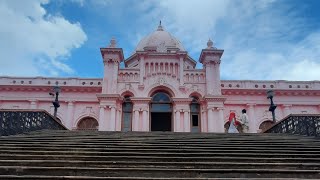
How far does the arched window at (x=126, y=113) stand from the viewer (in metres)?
21.6

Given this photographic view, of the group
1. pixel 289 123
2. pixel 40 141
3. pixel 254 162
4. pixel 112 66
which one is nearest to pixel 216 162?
pixel 254 162

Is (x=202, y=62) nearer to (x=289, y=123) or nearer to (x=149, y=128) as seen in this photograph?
(x=149, y=128)

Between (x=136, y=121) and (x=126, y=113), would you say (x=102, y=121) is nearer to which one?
(x=126, y=113)

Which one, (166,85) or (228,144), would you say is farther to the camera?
(166,85)

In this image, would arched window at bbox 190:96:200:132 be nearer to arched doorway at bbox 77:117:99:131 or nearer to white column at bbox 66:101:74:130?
arched doorway at bbox 77:117:99:131

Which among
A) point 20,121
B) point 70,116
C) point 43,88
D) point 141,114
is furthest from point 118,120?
point 20,121

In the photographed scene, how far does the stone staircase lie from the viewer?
605cm

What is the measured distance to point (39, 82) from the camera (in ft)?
79.7

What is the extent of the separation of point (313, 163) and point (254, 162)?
48.3 inches

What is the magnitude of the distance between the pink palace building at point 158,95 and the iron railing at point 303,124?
8.29 metres

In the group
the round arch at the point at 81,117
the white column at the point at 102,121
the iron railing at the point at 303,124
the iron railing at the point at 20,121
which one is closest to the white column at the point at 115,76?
the white column at the point at 102,121

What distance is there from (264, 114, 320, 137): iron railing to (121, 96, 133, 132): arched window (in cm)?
1122

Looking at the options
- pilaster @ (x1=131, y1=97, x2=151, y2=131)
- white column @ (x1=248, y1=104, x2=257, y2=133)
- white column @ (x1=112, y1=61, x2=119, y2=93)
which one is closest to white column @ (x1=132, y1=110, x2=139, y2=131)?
pilaster @ (x1=131, y1=97, x2=151, y2=131)

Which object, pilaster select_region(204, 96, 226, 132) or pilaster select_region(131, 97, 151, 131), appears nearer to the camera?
pilaster select_region(204, 96, 226, 132)
